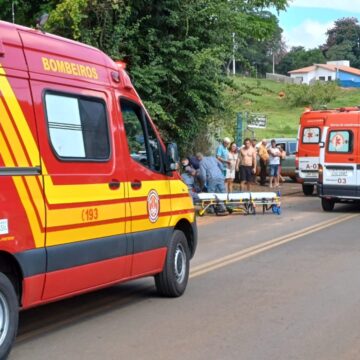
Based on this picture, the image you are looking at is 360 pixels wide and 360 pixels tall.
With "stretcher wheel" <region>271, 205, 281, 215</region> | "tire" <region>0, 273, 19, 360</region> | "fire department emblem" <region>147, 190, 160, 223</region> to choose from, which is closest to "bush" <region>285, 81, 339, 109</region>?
"stretcher wheel" <region>271, 205, 281, 215</region>

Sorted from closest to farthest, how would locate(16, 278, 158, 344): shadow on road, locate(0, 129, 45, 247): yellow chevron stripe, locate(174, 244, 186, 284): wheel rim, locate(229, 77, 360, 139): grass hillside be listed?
locate(0, 129, 45, 247): yellow chevron stripe < locate(16, 278, 158, 344): shadow on road < locate(174, 244, 186, 284): wheel rim < locate(229, 77, 360, 139): grass hillside

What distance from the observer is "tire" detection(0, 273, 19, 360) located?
5.23 m

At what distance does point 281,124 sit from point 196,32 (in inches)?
1589

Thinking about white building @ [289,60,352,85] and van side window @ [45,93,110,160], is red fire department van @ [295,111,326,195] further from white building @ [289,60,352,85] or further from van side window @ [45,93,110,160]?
white building @ [289,60,352,85]

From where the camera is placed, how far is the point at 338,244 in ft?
39.3

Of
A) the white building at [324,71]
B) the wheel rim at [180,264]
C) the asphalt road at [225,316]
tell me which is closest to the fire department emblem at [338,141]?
the asphalt road at [225,316]

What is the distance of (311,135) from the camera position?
2305 cm

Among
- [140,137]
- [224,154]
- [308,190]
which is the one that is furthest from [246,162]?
[140,137]

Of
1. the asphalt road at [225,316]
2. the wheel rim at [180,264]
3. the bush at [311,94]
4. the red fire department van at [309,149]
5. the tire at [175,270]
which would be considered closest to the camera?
the asphalt road at [225,316]

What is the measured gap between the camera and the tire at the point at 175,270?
25.0ft

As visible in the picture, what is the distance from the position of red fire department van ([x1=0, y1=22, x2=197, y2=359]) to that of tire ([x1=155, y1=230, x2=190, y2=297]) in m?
0.02

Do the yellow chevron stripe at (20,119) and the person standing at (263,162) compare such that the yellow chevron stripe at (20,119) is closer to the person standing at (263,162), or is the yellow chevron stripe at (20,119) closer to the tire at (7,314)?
the tire at (7,314)

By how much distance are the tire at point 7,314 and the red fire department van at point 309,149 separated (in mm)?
18100

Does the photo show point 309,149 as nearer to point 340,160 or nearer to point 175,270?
point 340,160
